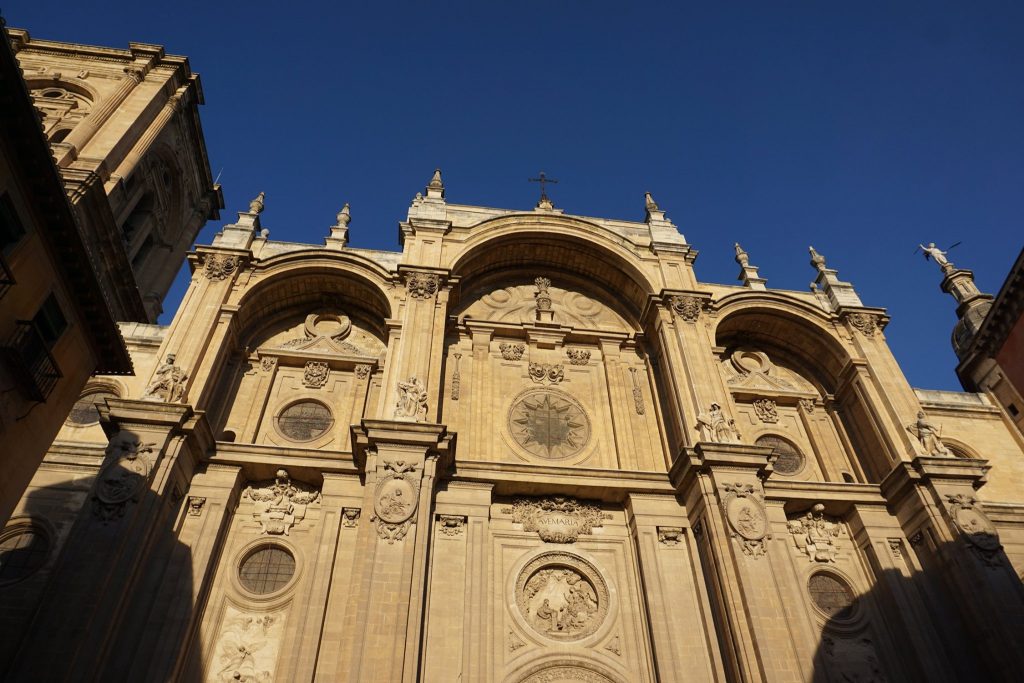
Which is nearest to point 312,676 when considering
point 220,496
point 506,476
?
point 220,496

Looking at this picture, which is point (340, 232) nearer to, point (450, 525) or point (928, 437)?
point (450, 525)

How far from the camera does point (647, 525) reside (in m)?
17.6

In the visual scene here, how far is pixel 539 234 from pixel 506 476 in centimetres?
983

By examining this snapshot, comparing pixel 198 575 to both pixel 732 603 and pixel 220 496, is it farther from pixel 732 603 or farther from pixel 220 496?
pixel 732 603

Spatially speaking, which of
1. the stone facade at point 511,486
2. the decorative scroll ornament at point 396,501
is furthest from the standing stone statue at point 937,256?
the decorative scroll ornament at point 396,501

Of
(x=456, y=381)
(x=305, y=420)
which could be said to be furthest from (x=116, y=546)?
(x=456, y=381)

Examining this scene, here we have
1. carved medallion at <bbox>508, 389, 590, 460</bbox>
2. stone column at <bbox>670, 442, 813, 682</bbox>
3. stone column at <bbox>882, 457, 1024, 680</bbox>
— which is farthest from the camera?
carved medallion at <bbox>508, 389, 590, 460</bbox>

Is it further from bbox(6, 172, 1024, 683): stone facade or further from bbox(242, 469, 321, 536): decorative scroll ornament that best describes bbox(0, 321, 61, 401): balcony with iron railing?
bbox(242, 469, 321, 536): decorative scroll ornament

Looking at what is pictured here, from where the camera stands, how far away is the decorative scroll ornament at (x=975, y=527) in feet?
54.6

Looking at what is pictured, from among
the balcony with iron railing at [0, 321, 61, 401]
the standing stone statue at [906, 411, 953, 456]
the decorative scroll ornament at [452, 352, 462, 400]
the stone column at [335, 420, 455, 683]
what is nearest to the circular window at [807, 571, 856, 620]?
the standing stone statue at [906, 411, 953, 456]

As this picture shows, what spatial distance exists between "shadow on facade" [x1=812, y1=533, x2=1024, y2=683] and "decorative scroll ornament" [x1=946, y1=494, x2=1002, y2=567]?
0.03 metres

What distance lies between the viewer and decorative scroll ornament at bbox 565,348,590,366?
73.0 ft

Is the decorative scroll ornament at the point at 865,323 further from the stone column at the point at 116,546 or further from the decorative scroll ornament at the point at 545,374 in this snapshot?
the stone column at the point at 116,546

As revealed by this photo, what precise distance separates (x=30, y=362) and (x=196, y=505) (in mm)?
5443
